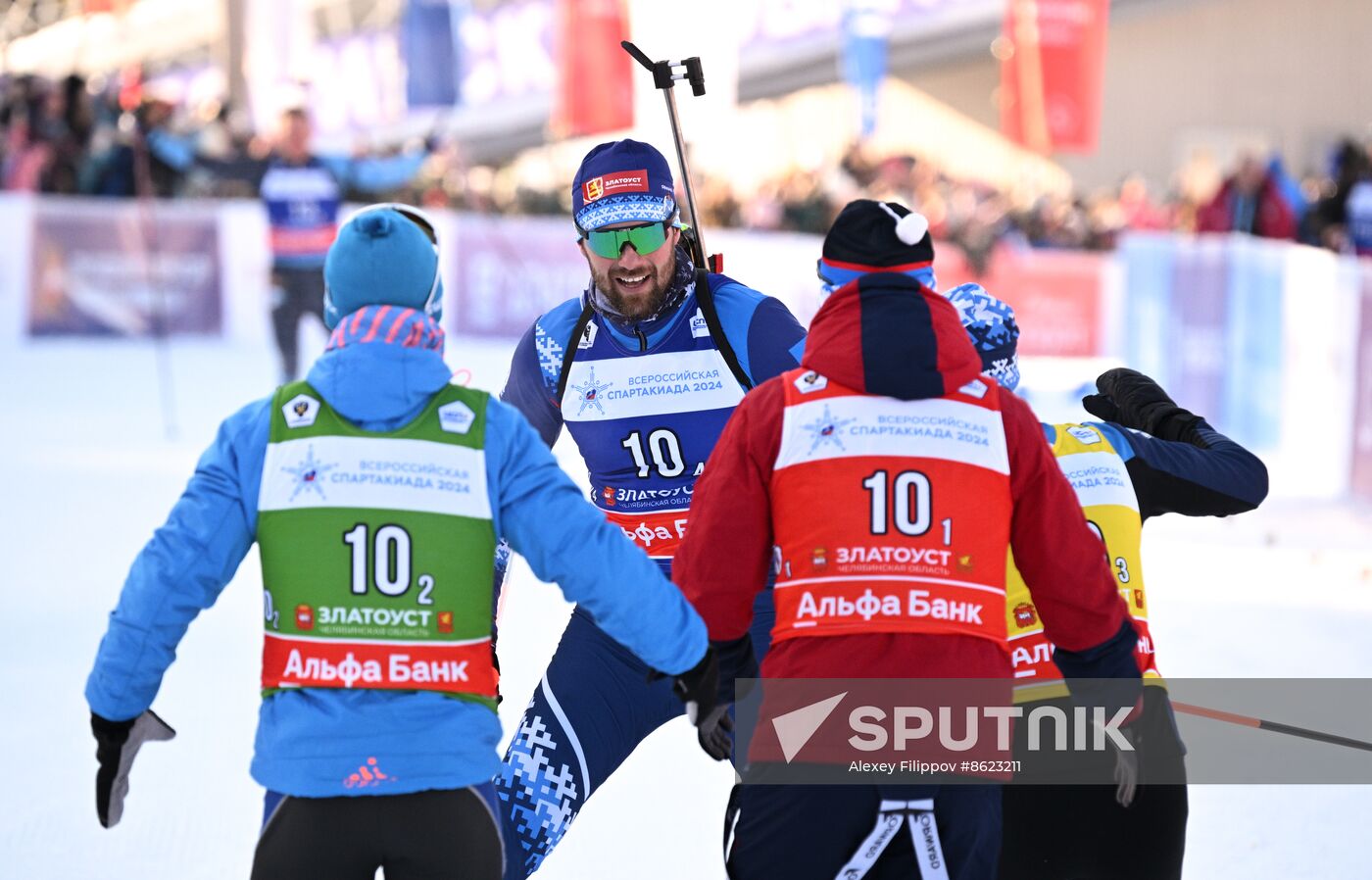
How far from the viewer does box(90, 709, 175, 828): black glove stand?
261 cm

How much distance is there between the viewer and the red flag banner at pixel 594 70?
16953 millimetres

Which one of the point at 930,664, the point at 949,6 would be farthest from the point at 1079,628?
the point at 949,6

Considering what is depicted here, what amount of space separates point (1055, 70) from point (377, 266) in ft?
51.3

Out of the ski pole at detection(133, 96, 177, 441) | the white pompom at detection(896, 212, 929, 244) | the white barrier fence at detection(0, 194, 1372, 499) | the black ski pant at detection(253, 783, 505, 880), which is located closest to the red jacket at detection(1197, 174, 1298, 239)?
the white barrier fence at detection(0, 194, 1372, 499)

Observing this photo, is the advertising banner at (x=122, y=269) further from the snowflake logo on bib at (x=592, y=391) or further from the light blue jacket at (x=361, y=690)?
the light blue jacket at (x=361, y=690)

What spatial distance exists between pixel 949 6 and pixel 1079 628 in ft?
75.8

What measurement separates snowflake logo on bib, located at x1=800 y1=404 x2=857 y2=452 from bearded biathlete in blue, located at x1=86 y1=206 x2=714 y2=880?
332 millimetres

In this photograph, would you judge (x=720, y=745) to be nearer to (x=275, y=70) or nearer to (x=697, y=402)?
(x=697, y=402)

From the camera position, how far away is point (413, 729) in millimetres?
2500

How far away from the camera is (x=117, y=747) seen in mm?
2635

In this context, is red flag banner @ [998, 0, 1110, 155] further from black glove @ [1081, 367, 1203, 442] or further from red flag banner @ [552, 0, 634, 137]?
black glove @ [1081, 367, 1203, 442]

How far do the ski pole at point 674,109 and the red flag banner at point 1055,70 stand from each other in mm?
13349

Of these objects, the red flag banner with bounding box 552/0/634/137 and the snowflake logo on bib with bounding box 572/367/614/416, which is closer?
the snowflake logo on bib with bounding box 572/367/614/416

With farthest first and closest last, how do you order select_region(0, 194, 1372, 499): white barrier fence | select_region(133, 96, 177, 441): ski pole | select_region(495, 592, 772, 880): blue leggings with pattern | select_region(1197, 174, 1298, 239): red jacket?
select_region(1197, 174, 1298, 239): red jacket < select_region(133, 96, 177, 441): ski pole < select_region(0, 194, 1372, 499): white barrier fence < select_region(495, 592, 772, 880): blue leggings with pattern
